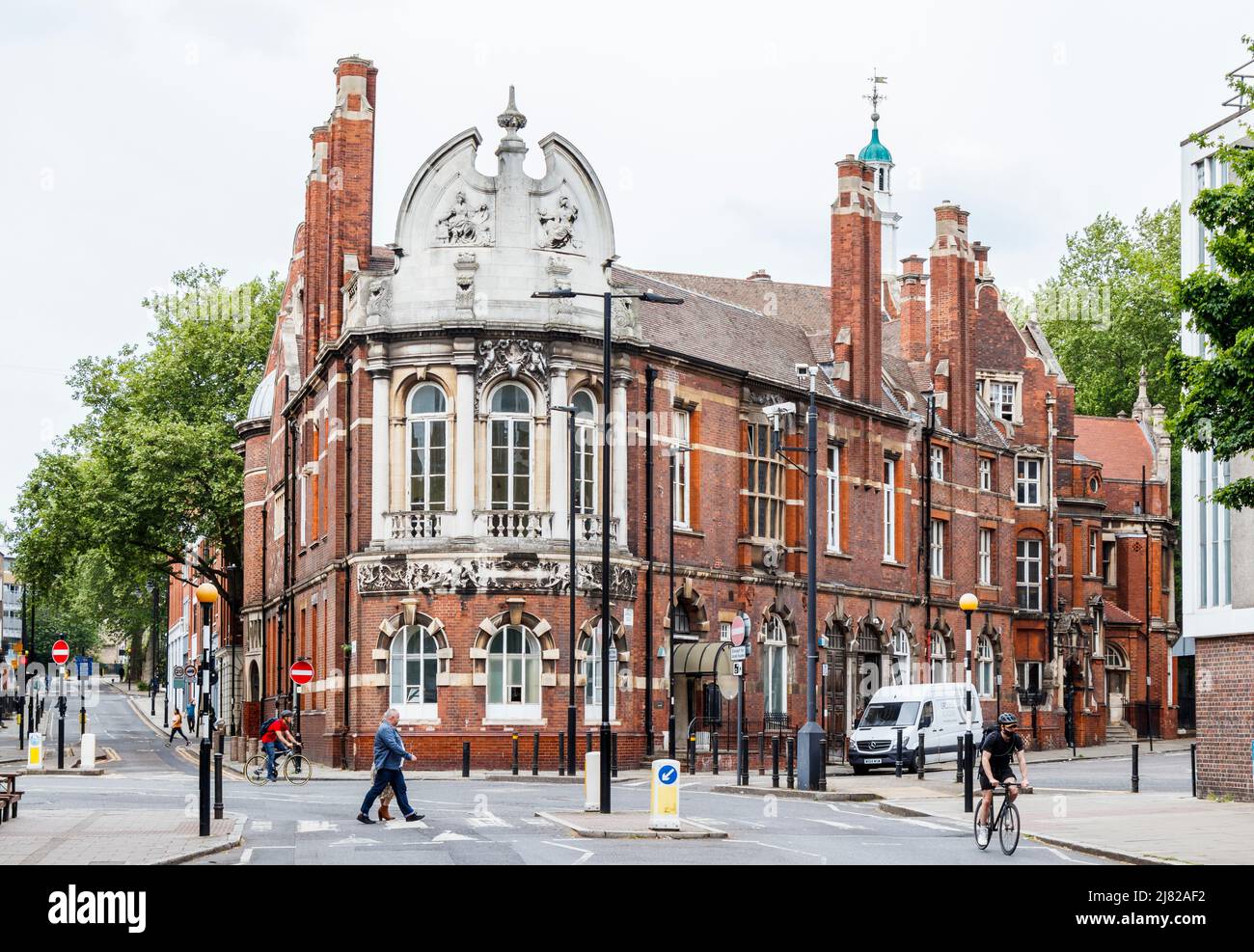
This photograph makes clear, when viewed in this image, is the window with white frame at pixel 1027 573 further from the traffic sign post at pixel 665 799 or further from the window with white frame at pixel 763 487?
the traffic sign post at pixel 665 799

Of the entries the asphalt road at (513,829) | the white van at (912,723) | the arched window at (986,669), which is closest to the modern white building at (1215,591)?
the asphalt road at (513,829)

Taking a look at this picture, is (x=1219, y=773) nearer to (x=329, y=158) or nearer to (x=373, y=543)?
(x=373, y=543)

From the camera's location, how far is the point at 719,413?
48.8m

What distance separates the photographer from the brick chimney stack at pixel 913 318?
6159 centimetres

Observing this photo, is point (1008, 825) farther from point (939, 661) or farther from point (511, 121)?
point (939, 661)

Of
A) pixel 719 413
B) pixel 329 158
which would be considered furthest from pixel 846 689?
pixel 329 158

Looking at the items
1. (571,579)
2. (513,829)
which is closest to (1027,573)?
(571,579)

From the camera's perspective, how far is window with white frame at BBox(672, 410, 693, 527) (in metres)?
47.2

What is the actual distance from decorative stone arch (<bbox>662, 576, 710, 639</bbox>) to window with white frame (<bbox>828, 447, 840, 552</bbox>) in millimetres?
6472

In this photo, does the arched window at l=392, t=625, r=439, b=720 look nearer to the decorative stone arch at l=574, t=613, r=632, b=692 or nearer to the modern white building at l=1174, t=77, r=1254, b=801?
the decorative stone arch at l=574, t=613, r=632, b=692

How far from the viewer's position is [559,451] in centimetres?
4347

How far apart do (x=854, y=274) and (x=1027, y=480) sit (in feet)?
44.2

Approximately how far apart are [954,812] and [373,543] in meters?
19.0

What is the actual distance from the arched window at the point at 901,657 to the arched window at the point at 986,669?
4665 mm
